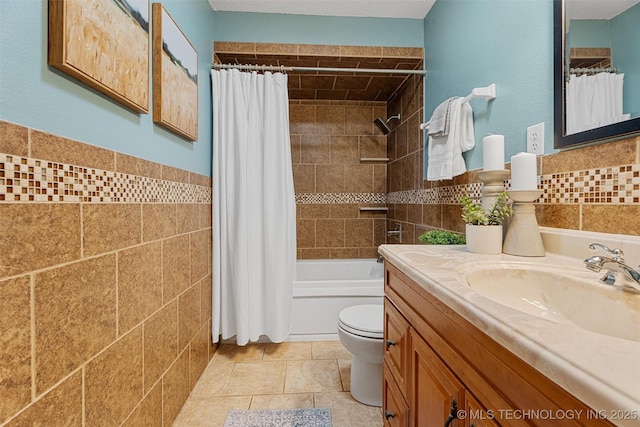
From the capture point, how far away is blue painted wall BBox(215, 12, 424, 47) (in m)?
2.13

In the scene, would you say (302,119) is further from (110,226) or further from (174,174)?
(110,226)

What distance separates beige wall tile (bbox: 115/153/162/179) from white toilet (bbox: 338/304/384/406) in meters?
1.16

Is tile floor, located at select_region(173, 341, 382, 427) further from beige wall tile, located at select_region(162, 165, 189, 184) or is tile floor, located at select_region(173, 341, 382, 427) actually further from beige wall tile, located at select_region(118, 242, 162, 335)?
beige wall tile, located at select_region(162, 165, 189, 184)

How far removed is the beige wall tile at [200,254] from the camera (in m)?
1.64

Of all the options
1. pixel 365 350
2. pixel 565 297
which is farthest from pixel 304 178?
pixel 565 297

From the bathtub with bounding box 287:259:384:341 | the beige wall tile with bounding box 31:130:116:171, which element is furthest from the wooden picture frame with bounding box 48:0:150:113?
the bathtub with bounding box 287:259:384:341

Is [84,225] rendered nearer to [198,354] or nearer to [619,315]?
[198,354]

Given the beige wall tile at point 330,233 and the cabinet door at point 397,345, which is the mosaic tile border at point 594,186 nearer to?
the cabinet door at point 397,345

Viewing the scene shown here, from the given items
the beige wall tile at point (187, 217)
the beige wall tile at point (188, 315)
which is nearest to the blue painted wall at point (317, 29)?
the beige wall tile at point (187, 217)

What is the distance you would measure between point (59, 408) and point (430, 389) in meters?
0.93

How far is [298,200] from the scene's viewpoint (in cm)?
311

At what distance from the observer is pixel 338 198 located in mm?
A: 3129

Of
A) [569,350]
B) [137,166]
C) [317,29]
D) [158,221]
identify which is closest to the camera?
[569,350]

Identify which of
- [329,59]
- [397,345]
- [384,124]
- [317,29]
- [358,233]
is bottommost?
[397,345]
